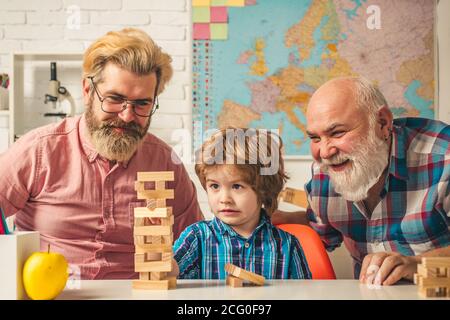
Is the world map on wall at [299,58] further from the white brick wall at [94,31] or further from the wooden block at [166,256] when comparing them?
the wooden block at [166,256]

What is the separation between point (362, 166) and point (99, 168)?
0.99 m

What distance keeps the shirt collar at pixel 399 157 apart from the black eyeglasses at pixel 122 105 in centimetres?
93

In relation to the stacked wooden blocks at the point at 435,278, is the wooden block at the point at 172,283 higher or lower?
lower

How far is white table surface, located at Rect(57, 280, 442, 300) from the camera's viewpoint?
139 centimetres

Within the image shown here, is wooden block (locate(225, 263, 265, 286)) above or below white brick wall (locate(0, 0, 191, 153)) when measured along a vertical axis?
below

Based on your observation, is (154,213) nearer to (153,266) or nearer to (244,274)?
(153,266)

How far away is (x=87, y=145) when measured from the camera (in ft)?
Answer: 7.06

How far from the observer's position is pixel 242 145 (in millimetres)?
2096

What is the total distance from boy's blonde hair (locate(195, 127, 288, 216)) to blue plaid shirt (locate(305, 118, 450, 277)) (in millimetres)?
179

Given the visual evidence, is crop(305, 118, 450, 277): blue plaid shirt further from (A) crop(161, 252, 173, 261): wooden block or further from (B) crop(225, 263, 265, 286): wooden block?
(A) crop(161, 252, 173, 261): wooden block

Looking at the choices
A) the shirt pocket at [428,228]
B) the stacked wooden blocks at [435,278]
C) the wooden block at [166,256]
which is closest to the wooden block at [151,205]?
the wooden block at [166,256]

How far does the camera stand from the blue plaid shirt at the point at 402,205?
6.97 feet

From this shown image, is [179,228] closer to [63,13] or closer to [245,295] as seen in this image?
[245,295]

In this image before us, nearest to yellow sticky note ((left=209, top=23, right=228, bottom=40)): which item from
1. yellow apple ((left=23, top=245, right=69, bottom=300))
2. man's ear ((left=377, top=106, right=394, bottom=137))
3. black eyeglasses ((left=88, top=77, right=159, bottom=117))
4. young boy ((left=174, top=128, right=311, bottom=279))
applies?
black eyeglasses ((left=88, top=77, right=159, bottom=117))
